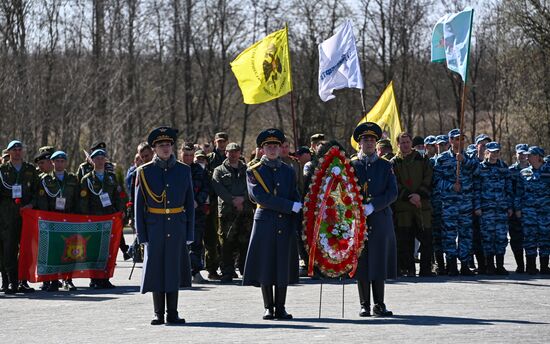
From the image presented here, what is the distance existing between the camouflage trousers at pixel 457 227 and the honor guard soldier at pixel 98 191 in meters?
4.93

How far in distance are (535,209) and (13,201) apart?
25.4 ft

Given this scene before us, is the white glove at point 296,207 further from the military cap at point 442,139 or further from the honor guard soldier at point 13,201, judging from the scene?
the military cap at point 442,139

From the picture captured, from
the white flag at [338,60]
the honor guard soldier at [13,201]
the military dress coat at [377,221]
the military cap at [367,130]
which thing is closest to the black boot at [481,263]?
the white flag at [338,60]

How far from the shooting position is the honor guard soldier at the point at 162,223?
12844mm

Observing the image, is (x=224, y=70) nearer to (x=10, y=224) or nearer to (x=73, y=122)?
(x=73, y=122)

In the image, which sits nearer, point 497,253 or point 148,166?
point 148,166

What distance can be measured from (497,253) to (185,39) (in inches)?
1573

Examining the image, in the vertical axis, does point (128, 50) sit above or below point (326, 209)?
above

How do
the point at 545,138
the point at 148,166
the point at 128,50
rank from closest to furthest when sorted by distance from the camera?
the point at 148,166 → the point at 545,138 → the point at 128,50

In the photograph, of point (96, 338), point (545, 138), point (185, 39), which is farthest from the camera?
point (185, 39)

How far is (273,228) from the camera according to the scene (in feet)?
42.9

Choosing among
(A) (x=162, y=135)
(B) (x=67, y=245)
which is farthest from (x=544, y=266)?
(A) (x=162, y=135)

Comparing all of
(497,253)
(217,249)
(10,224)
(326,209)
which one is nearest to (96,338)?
(326,209)

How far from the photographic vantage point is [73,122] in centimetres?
4444
